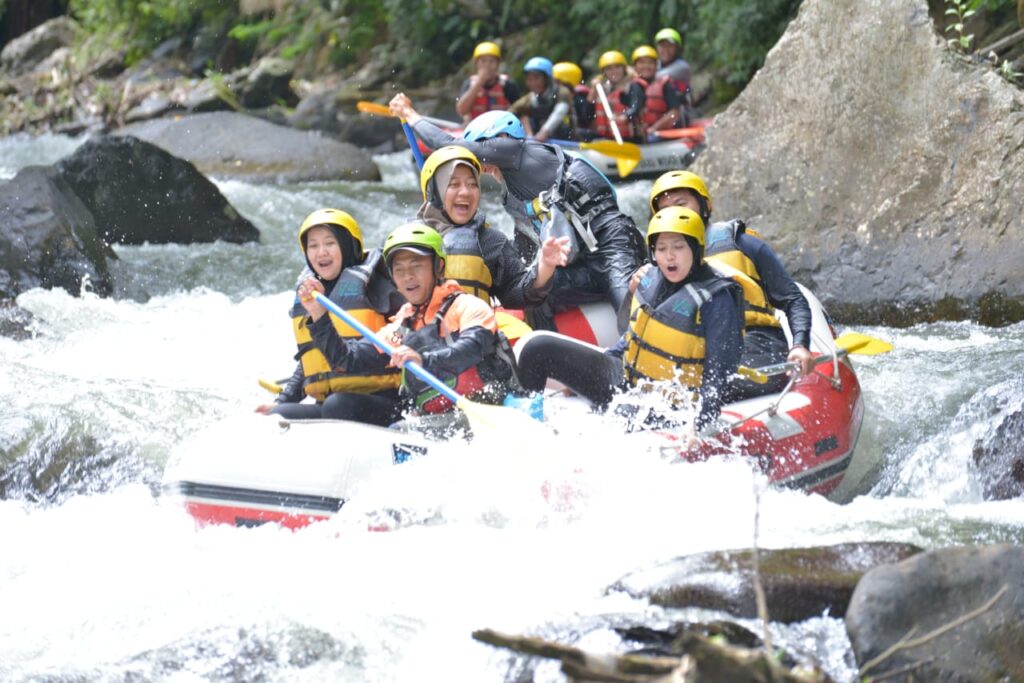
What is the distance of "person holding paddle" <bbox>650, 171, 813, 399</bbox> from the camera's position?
5.66 meters

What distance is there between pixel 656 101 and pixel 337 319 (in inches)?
322

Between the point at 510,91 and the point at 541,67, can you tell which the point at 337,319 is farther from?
the point at 510,91

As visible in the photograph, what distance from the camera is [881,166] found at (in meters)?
8.82

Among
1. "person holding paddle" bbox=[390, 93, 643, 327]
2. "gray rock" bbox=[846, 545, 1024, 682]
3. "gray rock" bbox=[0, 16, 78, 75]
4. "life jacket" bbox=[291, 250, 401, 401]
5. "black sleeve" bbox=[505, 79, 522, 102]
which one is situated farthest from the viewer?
"gray rock" bbox=[0, 16, 78, 75]

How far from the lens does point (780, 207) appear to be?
9.07 meters

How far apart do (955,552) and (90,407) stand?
172 inches

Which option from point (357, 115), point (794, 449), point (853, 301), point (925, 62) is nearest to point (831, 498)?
point (794, 449)

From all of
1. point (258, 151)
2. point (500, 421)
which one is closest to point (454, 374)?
point (500, 421)

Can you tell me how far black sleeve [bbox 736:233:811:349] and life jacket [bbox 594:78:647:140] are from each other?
7180mm

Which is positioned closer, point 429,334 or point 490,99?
point 429,334

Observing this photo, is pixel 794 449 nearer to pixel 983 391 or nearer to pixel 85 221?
pixel 983 391

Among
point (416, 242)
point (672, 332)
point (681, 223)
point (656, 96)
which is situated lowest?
point (672, 332)

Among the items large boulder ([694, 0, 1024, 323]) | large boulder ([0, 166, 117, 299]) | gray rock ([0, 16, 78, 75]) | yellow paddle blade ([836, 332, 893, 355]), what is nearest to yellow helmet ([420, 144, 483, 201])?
yellow paddle blade ([836, 332, 893, 355])

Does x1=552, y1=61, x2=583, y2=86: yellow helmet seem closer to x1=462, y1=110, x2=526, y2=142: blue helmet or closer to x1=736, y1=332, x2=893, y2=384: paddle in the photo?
x1=462, y1=110, x2=526, y2=142: blue helmet
